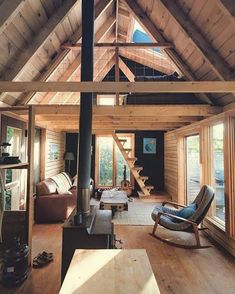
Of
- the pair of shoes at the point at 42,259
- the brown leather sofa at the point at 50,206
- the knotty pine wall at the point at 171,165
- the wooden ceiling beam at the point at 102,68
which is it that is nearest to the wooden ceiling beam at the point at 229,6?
the wooden ceiling beam at the point at 102,68

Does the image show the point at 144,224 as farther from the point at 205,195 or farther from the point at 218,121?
the point at 218,121

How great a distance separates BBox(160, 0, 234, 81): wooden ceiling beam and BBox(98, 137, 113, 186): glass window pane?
16.7 feet

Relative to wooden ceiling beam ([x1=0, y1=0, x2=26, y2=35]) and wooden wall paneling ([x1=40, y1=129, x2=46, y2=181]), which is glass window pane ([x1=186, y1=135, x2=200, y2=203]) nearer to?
wooden wall paneling ([x1=40, y1=129, x2=46, y2=181])

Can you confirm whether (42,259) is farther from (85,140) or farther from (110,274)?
(110,274)

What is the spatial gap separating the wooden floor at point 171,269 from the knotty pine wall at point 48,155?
2152 mm

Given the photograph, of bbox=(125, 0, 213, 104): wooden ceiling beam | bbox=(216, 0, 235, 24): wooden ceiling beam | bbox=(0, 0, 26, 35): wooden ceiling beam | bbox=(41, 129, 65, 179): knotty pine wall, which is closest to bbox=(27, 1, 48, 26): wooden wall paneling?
bbox=(0, 0, 26, 35): wooden ceiling beam

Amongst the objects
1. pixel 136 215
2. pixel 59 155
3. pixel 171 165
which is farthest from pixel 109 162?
pixel 136 215

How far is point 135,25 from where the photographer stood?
4.38 m

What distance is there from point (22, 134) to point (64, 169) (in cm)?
348

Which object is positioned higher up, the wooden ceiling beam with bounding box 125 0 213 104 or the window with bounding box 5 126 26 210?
the wooden ceiling beam with bounding box 125 0 213 104

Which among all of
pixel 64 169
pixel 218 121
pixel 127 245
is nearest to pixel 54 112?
pixel 127 245

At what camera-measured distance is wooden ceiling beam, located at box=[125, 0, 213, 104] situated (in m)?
3.28

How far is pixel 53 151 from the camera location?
6301 mm

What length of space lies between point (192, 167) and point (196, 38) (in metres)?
3.36
